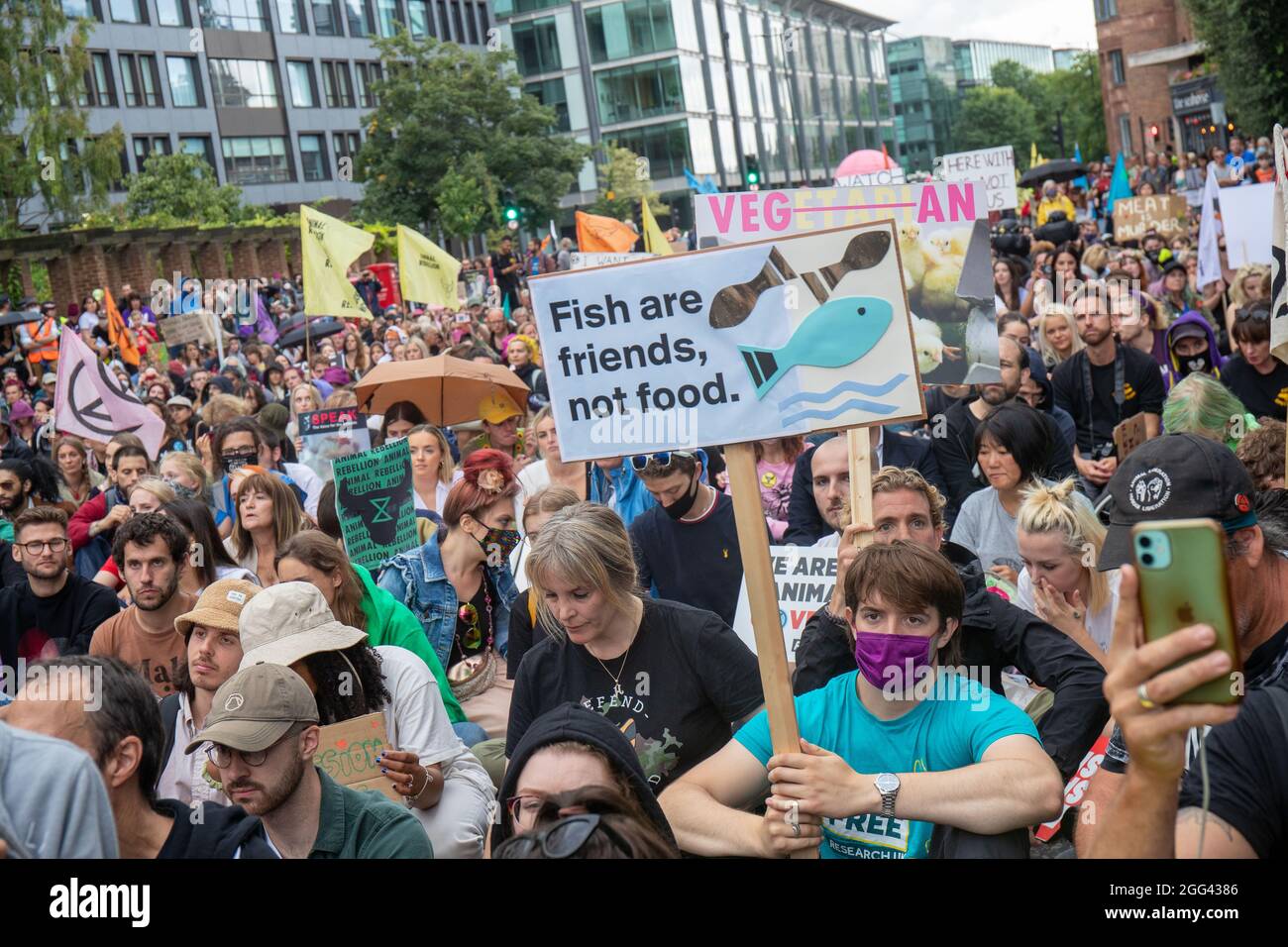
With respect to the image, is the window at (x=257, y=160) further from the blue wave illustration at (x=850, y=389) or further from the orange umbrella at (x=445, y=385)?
the blue wave illustration at (x=850, y=389)

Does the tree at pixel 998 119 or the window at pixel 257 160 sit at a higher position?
the tree at pixel 998 119

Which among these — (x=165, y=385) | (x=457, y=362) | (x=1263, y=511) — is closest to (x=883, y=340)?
(x=1263, y=511)

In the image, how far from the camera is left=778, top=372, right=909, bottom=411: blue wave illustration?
3.68 m

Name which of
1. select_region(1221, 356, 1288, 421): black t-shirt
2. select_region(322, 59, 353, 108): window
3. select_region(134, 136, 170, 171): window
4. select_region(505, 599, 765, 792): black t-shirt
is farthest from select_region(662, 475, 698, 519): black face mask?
A: select_region(322, 59, 353, 108): window

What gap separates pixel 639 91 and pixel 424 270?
6927 cm

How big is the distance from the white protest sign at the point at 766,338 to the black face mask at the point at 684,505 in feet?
8.12

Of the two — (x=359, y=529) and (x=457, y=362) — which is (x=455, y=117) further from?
(x=359, y=529)

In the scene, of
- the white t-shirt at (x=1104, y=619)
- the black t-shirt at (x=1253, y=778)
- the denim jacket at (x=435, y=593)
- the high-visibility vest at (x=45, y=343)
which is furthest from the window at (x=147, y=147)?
the black t-shirt at (x=1253, y=778)

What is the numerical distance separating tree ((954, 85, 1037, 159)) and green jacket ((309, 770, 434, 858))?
131 metres

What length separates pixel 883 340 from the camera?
12.3 ft

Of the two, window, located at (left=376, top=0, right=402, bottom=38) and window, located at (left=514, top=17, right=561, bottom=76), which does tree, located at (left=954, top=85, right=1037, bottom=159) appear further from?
window, located at (left=376, top=0, right=402, bottom=38)

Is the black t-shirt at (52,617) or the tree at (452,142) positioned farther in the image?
the tree at (452,142)

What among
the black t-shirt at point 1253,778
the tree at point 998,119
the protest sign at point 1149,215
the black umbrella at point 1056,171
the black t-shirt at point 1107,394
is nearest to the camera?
the black t-shirt at point 1253,778

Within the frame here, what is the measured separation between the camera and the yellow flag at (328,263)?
14828 mm
